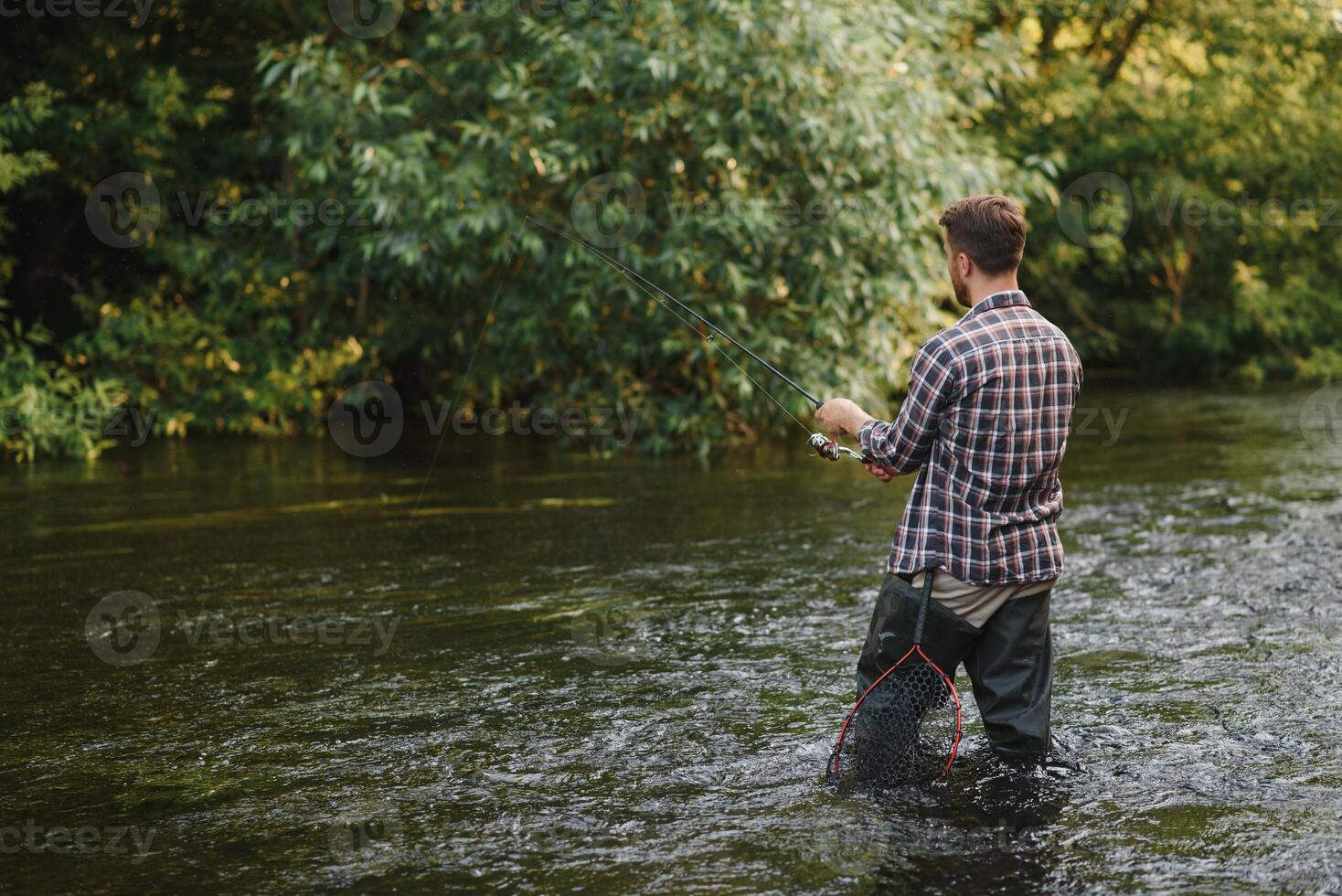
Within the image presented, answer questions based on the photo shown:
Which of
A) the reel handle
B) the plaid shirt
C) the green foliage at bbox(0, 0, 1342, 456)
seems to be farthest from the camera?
the green foliage at bbox(0, 0, 1342, 456)

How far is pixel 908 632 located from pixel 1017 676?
0.35 meters

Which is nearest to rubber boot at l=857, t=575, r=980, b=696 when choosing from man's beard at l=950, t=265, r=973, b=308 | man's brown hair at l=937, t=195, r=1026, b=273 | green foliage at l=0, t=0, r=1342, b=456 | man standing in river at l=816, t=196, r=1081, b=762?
man standing in river at l=816, t=196, r=1081, b=762

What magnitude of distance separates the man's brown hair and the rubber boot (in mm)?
913

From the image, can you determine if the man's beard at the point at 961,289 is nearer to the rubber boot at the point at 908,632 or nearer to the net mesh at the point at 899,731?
the rubber boot at the point at 908,632

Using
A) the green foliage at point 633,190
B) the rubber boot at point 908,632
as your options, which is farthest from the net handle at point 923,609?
the green foliage at point 633,190

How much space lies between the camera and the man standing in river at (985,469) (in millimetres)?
3834

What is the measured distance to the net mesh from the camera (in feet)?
13.0

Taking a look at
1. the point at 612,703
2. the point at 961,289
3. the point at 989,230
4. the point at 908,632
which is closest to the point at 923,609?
the point at 908,632

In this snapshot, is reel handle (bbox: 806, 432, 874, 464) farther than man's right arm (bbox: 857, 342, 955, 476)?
Yes

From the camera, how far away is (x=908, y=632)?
156 inches

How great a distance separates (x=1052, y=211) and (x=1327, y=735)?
53.3 feet

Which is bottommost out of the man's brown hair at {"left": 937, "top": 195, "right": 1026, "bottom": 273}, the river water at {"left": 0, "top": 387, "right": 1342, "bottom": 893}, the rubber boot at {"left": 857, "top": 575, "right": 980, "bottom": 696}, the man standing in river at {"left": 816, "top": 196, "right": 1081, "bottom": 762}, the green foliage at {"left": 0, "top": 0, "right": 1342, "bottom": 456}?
the river water at {"left": 0, "top": 387, "right": 1342, "bottom": 893}

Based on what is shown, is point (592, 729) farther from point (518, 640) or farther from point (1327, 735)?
point (1327, 735)

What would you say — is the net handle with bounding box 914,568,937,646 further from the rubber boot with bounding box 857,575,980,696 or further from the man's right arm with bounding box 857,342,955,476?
the man's right arm with bounding box 857,342,955,476
